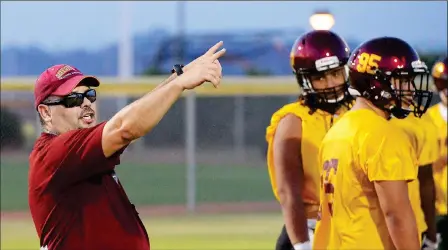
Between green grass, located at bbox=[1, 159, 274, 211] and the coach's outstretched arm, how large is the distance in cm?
1326

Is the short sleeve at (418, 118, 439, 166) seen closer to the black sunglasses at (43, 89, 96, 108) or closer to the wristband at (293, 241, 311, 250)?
the wristband at (293, 241, 311, 250)

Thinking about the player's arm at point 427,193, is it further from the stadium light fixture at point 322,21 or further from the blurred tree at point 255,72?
the blurred tree at point 255,72

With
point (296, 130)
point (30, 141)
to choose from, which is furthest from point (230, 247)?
point (30, 141)

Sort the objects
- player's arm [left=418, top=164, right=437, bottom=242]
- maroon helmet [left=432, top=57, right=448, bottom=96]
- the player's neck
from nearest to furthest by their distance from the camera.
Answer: the player's neck, player's arm [left=418, top=164, right=437, bottom=242], maroon helmet [left=432, top=57, right=448, bottom=96]

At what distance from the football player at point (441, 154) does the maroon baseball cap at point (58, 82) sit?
385 cm

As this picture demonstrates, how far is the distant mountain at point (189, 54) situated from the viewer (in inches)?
1072

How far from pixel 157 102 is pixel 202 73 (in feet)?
0.65

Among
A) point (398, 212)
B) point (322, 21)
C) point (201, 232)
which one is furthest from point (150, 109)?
point (201, 232)

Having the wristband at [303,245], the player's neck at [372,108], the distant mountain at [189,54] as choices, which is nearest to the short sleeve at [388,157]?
the player's neck at [372,108]

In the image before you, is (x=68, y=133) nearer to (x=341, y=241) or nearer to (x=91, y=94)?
(x=91, y=94)

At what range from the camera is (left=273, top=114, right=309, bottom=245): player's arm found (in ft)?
22.2

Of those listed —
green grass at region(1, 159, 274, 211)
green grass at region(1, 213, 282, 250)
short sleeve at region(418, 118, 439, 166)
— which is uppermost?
short sleeve at region(418, 118, 439, 166)

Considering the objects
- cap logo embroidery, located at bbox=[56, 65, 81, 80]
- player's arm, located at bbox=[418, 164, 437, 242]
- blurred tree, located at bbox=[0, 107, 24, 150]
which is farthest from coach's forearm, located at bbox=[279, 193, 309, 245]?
blurred tree, located at bbox=[0, 107, 24, 150]

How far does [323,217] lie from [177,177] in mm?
14873
